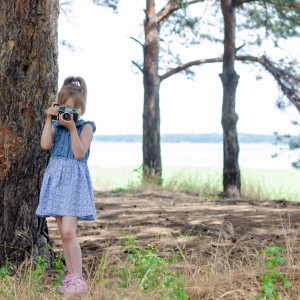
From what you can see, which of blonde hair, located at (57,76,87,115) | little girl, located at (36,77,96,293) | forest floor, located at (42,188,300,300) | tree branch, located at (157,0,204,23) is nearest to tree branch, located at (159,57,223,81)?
tree branch, located at (157,0,204,23)

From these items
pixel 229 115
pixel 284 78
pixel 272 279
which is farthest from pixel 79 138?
pixel 284 78

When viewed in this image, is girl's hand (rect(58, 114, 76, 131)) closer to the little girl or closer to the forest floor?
the little girl

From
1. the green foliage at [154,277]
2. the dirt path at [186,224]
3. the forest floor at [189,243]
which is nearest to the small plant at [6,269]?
the forest floor at [189,243]

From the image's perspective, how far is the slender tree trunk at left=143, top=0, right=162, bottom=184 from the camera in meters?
16.0

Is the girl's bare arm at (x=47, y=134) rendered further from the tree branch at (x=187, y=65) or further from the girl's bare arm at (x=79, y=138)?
the tree branch at (x=187, y=65)

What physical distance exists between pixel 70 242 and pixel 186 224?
3136 millimetres

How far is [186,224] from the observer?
8352 millimetres

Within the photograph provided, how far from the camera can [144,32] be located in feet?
53.4

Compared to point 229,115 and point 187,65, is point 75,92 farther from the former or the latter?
point 187,65

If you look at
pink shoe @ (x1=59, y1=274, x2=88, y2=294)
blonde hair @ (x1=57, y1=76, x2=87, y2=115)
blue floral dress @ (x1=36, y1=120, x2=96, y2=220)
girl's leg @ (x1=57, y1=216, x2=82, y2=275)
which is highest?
blonde hair @ (x1=57, y1=76, x2=87, y2=115)

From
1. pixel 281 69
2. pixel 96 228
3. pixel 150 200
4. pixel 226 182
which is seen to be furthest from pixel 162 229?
pixel 281 69

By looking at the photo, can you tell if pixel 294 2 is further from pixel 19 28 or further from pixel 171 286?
pixel 171 286

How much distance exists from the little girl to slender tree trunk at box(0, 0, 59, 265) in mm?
439

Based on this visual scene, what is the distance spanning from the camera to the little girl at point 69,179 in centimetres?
535
